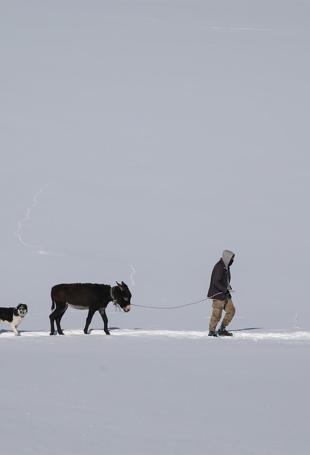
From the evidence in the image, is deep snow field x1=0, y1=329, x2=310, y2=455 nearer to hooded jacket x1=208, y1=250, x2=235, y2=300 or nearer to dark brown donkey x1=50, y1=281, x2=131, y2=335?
dark brown donkey x1=50, y1=281, x2=131, y2=335

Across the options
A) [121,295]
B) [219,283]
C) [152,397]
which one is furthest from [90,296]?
[152,397]

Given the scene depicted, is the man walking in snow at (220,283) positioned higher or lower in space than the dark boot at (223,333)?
higher

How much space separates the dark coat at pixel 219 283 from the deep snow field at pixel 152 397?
3.90 feet

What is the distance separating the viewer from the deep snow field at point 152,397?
9508mm

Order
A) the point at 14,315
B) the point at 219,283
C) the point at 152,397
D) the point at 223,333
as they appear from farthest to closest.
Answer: the point at 223,333
the point at 14,315
the point at 219,283
the point at 152,397

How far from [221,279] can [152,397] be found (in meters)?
5.82

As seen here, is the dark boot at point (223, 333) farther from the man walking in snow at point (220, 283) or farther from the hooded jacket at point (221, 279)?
the hooded jacket at point (221, 279)

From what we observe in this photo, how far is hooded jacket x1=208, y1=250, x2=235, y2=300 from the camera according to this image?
16.9 metres

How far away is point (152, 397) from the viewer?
11305 millimetres

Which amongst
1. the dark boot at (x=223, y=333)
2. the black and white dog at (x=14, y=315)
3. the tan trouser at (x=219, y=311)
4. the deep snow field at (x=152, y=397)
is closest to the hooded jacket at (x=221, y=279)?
the tan trouser at (x=219, y=311)

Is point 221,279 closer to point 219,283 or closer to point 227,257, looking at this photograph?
point 219,283

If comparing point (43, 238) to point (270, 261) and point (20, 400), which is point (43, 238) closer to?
point (270, 261)

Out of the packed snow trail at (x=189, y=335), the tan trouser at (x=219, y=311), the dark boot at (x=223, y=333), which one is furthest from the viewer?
the dark boot at (x=223, y=333)

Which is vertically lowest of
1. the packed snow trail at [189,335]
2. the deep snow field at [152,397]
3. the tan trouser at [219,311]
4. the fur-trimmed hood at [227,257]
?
the deep snow field at [152,397]
